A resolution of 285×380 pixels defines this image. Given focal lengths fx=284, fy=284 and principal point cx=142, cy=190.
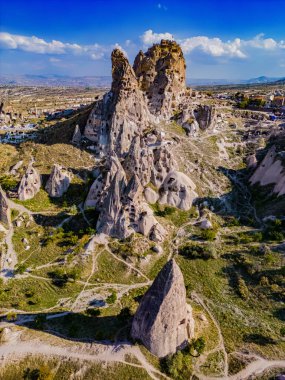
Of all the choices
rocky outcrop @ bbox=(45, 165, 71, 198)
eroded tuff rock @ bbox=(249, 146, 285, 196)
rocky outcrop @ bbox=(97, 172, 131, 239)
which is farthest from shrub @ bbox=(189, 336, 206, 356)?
eroded tuff rock @ bbox=(249, 146, 285, 196)

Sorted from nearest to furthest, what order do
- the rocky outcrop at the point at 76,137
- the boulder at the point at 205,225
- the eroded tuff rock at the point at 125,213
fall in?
the eroded tuff rock at the point at 125,213
the boulder at the point at 205,225
the rocky outcrop at the point at 76,137

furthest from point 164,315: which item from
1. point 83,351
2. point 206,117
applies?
point 206,117

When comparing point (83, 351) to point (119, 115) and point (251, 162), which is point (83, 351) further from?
point (251, 162)

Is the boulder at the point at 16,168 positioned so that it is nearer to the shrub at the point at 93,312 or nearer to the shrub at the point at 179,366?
the shrub at the point at 93,312

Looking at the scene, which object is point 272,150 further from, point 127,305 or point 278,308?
point 127,305

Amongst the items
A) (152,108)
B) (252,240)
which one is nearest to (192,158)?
(152,108)

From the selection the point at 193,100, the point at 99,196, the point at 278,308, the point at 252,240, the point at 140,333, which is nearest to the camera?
A: the point at 140,333

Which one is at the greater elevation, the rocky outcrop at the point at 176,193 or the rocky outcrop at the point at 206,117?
the rocky outcrop at the point at 206,117

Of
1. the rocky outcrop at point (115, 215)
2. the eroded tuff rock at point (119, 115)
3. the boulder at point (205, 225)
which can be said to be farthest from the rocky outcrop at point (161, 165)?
the rocky outcrop at point (115, 215)
